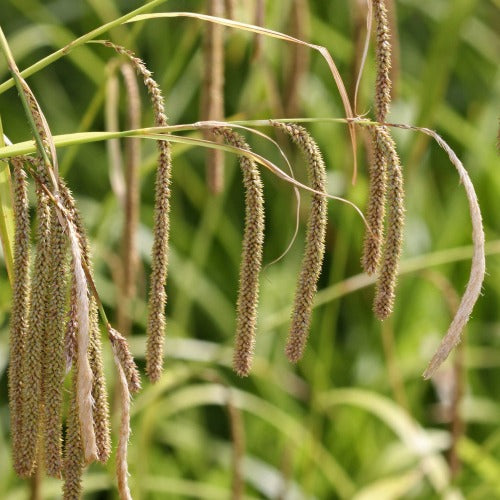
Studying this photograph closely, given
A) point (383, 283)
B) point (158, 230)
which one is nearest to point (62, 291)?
point (158, 230)

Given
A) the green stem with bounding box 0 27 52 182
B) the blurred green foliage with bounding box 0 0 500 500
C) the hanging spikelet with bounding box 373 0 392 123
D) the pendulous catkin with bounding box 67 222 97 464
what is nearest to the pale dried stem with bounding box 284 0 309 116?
the blurred green foliage with bounding box 0 0 500 500

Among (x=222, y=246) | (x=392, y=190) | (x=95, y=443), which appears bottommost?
(x=222, y=246)

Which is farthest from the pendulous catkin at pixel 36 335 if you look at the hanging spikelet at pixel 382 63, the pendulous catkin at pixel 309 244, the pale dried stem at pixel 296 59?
the pale dried stem at pixel 296 59

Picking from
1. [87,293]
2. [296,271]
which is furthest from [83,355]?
[296,271]

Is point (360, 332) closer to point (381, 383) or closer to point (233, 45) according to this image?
point (381, 383)

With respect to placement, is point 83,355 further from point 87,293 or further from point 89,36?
point 89,36

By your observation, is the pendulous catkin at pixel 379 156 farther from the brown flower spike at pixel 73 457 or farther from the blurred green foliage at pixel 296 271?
the blurred green foliage at pixel 296 271

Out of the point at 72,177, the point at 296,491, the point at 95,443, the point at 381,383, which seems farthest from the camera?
the point at 72,177
